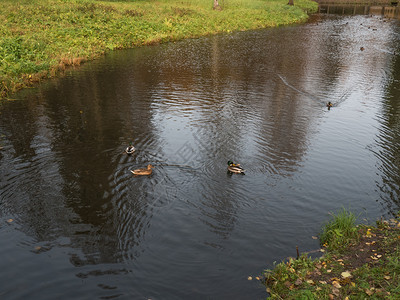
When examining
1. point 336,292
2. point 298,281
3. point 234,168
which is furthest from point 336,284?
point 234,168

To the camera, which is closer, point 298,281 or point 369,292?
point 369,292

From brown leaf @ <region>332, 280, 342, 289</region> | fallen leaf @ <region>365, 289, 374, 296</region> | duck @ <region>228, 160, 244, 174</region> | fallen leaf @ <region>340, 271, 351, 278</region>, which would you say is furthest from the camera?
duck @ <region>228, 160, 244, 174</region>

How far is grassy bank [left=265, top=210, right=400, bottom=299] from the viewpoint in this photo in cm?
747

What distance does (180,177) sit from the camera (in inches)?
509

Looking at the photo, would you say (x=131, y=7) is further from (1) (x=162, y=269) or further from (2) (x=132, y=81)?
(1) (x=162, y=269)

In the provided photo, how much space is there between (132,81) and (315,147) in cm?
1551

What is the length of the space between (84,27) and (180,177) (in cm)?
2962

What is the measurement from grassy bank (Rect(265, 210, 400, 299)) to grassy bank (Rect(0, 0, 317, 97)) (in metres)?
21.1

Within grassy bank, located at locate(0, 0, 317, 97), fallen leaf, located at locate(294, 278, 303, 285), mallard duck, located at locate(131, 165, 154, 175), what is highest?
grassy bank, located at locate(0, 0, 317, 97)

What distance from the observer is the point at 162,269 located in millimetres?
8859

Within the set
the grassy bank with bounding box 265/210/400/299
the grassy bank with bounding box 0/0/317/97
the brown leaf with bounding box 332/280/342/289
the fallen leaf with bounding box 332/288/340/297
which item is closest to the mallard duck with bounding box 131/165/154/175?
the grassy bank with bounding box 265/210/400/299

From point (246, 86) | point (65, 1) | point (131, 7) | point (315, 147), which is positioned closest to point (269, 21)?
point (131, 7)

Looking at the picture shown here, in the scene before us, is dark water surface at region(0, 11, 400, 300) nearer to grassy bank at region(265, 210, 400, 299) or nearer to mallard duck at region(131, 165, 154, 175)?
mallard duck at region(131, 165, 154, 175)

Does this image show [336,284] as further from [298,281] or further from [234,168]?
[234,168]
